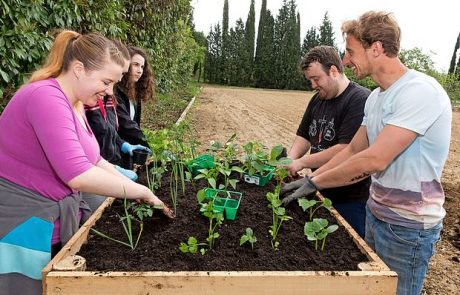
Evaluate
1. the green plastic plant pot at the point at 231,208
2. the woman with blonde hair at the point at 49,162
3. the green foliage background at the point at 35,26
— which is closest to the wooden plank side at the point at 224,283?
the woman with blonde hair at the point at 49,162

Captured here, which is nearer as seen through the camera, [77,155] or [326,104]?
[77,155]

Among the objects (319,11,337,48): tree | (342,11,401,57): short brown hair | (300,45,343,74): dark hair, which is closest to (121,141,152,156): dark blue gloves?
(300,45,343,74): dark hair

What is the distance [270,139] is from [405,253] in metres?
7.47

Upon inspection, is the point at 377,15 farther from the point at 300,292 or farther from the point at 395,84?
the point at 300,292

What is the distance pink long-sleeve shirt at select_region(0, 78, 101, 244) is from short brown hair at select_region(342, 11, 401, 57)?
4.32 feet

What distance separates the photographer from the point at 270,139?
9.15 m

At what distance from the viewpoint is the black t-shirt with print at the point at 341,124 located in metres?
2.47

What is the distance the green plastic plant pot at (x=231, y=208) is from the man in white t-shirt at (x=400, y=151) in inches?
21.4

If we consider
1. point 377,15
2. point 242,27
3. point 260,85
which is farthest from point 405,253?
point 242,27

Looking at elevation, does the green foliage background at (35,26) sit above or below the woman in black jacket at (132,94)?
above

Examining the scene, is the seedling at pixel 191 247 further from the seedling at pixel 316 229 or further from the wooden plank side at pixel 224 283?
the seedling at pixel 316 229

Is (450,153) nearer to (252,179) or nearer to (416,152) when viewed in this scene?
(252,179)

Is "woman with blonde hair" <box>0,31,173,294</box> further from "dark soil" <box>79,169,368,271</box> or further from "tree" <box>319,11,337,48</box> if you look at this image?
"tree" <box>319,11,337,48</box>

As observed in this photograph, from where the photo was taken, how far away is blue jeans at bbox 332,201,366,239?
257cm
